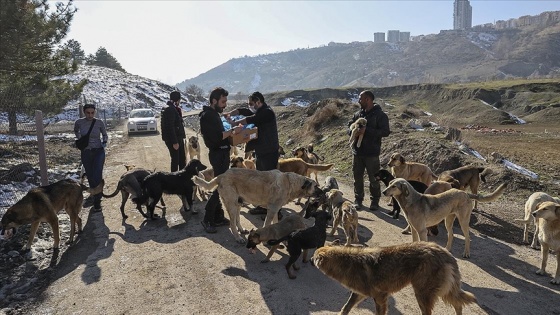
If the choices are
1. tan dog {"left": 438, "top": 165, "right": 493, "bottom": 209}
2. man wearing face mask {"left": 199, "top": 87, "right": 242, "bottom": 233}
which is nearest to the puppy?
tan dog {"left": 438, "top": 165, "right": 493, "bottom": 209}

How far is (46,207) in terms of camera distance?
21.6 ft

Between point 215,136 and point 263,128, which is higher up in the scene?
point 263,128

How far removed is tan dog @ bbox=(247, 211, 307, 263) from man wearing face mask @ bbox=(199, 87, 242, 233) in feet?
5.10

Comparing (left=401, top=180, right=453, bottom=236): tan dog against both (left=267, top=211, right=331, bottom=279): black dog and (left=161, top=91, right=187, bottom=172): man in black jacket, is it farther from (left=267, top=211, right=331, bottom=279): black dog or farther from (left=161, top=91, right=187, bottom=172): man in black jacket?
(left=161, top=91, right=187, bottom=172): man in black jacket

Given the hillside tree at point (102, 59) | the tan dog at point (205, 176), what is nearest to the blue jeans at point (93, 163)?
the tan dog at point (205, 176)

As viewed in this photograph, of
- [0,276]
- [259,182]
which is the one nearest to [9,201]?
[0,276]

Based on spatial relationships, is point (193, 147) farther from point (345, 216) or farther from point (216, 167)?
point (345, 216)

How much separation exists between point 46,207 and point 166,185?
7.30 feet

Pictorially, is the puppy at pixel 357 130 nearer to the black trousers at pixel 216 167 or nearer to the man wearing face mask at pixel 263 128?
the man wearing face mask at pixel 263 128

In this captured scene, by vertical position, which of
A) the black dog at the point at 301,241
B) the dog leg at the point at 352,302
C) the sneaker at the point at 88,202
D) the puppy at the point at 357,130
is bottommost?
the dog leg at the point at 352,302

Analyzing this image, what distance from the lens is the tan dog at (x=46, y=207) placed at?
634 cm

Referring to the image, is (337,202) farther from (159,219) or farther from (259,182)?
(159,219)

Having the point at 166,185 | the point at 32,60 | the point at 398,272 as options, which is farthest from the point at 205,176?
the point at 32,60

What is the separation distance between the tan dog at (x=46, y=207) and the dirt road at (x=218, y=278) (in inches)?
22.4
